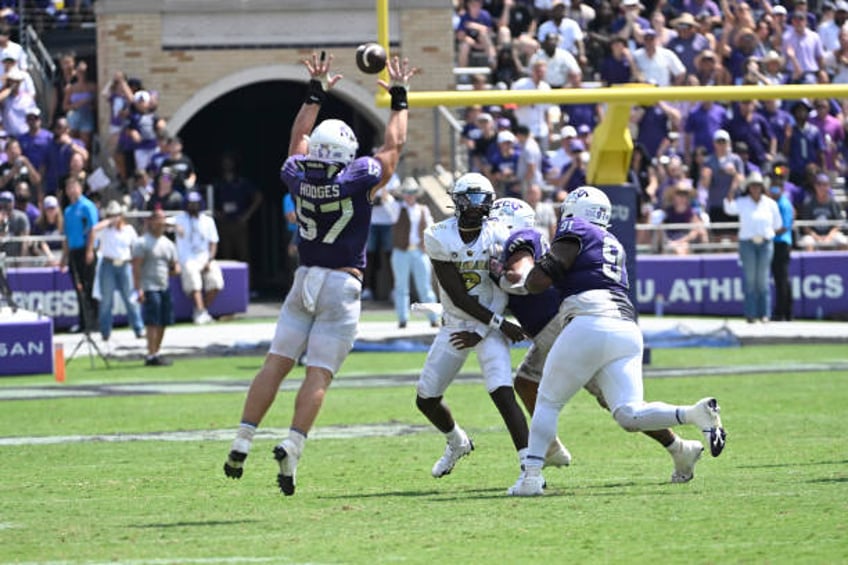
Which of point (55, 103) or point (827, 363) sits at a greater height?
point (55, 103)

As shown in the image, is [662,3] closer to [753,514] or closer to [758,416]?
[758,416]

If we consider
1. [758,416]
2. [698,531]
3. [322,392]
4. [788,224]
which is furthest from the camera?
[788,224]

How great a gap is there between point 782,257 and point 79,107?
9.89 m

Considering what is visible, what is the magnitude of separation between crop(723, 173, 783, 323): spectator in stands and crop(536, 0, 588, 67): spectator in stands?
3.71m

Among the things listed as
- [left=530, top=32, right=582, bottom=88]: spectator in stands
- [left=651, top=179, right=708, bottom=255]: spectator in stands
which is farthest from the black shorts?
[left=651, top=179, right=708, bottom=255]: spectator in stands

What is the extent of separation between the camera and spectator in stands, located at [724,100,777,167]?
26.4 m

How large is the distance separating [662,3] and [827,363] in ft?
23.2

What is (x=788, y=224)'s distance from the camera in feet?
80.0

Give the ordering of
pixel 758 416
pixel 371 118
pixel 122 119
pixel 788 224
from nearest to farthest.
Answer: pixel 758 416 → pixel 788 224 → pixel 122 119 → pixel 371 118

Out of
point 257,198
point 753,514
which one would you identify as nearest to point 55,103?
point 257,198

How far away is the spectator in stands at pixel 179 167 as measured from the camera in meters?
25.1

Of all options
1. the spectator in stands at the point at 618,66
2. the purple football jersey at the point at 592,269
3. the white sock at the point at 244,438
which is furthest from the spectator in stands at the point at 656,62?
the white sock at the point at 244,438

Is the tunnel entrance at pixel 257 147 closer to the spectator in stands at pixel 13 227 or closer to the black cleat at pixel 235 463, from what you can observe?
the spectator in stands at pixel 13 227

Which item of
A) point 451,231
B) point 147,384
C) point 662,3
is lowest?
point 147,384
